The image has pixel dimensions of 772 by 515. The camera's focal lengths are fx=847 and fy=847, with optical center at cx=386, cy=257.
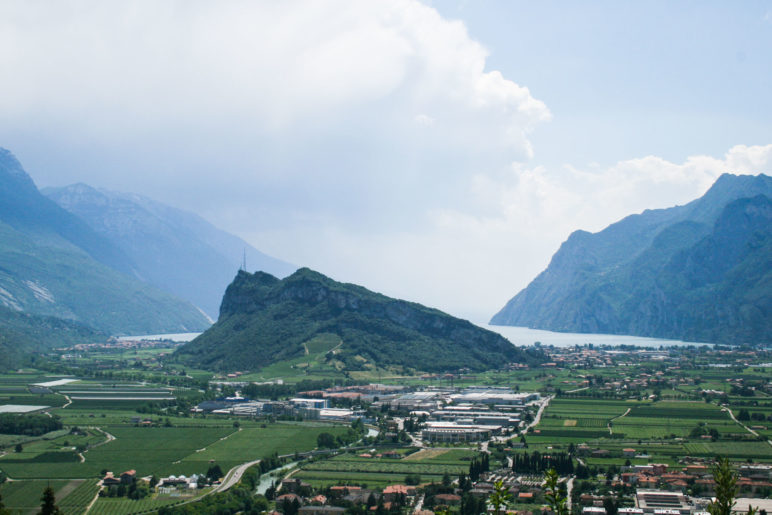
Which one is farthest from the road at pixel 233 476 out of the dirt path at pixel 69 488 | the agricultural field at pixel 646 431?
the agricultural field at pixel 646 431

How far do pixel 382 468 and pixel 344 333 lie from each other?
9509 cm

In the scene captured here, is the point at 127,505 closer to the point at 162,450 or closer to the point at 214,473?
the point at 214,473

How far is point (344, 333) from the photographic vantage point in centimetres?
16312

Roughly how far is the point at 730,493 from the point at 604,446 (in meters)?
59.1

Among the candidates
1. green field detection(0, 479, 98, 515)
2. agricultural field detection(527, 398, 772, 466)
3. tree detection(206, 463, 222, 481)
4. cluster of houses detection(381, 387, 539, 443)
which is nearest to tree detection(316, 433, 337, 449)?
cluster of houses detection(381, 387, 539, 443)

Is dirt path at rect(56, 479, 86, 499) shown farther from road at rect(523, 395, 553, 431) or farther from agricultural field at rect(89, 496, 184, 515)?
road at rect(523, 395, 553, 431)

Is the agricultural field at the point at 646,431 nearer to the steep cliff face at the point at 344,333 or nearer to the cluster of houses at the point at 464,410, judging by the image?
the cluster of houses at the point at 464,410

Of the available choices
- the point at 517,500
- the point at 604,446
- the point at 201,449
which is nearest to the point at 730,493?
the point at 517,500

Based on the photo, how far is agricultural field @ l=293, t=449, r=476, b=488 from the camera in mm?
63719

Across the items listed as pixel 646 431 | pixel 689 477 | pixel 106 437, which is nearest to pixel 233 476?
pixel 106 437

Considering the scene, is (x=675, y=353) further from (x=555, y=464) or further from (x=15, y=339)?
(x=15, y=339)

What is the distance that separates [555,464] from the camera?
65062 mm

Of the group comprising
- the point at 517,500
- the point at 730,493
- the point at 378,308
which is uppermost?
the point at 378,308

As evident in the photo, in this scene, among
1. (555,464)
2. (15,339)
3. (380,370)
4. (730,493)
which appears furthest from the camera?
(15,339)
